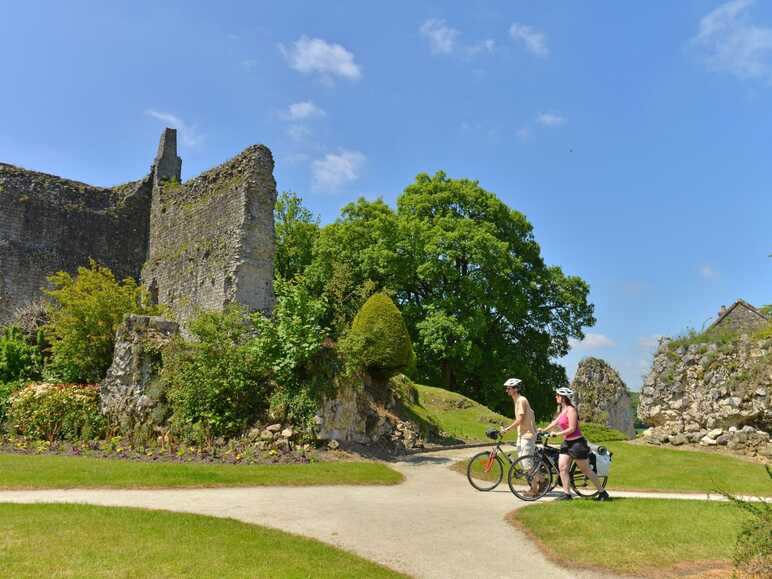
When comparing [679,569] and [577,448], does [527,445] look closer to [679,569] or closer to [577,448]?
[577,448]

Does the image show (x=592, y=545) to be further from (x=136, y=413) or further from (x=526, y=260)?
(x=526, y=260)

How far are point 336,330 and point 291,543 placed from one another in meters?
9.48

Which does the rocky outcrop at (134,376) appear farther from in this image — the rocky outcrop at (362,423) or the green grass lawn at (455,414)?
the green grass lawn at (455,414)

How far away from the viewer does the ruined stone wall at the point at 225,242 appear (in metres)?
17.8

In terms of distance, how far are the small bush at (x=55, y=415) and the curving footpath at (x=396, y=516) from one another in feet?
20.7

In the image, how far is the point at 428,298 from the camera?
3055cm

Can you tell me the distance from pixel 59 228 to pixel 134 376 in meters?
12.4

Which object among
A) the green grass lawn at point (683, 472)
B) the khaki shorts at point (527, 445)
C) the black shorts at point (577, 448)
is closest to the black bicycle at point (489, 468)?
the khaki shorts at point (527, 445)

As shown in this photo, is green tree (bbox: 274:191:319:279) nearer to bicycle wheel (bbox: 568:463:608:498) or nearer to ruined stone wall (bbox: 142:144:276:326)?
ruined stone wall (bbox: 142:144:276:326)

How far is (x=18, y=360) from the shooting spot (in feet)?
60.7

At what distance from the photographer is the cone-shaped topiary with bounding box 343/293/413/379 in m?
15.9

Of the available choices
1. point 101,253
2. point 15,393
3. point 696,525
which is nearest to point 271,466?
point 696,525

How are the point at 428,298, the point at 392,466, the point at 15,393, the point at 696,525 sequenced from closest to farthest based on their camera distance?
the point at 696,525, the point at 392,466, the point at 15,393, the point at 428,298

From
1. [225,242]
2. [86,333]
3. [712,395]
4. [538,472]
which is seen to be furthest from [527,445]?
[86,333]
